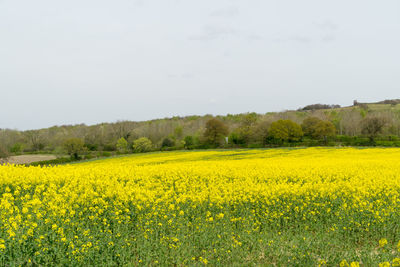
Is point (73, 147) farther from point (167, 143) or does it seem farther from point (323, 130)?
point (323, 130)

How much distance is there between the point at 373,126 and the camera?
182ft

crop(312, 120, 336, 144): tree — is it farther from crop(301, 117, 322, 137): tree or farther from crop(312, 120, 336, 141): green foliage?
crop(301, 117, 322, 137): tree

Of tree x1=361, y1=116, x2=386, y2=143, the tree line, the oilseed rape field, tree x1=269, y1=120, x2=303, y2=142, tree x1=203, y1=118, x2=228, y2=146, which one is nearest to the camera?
the oilseed rape field

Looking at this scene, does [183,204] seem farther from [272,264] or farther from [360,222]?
[360,222]

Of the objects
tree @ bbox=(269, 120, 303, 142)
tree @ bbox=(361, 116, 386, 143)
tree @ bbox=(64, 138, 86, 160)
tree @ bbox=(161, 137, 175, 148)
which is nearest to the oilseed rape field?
tree @ bbox=(64, 138, 86, 160)

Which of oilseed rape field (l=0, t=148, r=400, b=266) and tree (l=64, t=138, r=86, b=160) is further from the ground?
tree (l=64, t=138, r=86, b=160)

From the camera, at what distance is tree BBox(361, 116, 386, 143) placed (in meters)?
55.3

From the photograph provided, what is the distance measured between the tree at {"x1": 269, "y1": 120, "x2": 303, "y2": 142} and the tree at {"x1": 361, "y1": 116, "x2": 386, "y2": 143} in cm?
1254

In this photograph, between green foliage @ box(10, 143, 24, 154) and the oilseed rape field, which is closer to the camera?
the oilseed rape field

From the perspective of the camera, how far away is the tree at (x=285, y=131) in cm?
5734

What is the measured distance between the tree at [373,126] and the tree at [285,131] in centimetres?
1254

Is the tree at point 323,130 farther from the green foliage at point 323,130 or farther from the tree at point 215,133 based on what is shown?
the tree at point 215,133

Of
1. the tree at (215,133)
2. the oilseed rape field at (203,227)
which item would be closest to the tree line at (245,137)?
the tree at (215,133)

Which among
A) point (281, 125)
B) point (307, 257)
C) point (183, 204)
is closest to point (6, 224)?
point (183, 204)
